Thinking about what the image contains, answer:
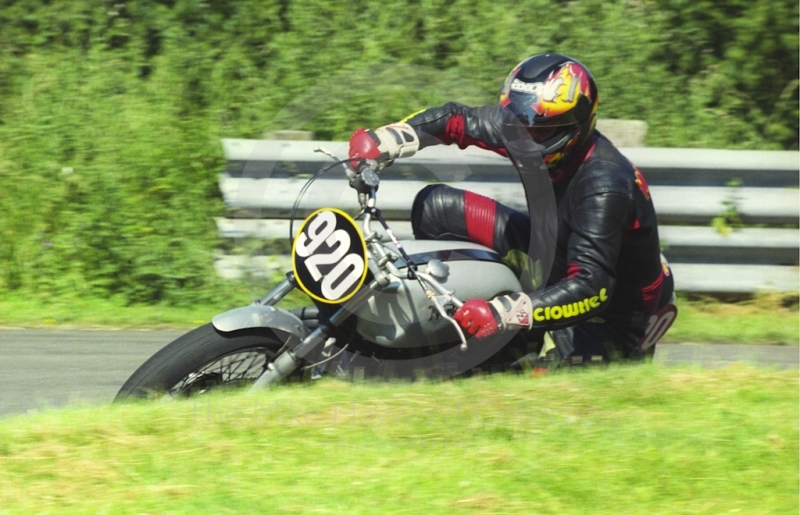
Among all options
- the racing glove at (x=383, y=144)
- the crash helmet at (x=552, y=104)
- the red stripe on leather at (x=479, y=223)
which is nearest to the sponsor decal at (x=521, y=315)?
the red stripe on leather at (x=479, y=223)

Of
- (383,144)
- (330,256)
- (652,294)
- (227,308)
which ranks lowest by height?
(227,308)

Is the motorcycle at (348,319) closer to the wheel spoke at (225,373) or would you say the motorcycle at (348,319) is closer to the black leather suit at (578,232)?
the wheel spoke at (225,373)

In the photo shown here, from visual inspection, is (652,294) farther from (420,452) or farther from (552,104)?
(420,452)

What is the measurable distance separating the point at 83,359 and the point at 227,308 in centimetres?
117

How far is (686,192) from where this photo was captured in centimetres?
625

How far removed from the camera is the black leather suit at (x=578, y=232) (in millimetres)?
3799

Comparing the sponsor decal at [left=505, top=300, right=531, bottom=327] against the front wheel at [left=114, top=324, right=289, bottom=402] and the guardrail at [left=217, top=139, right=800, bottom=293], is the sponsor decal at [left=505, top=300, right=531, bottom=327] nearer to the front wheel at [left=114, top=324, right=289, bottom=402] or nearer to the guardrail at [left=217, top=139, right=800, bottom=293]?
the front wheel at [left=114, top=324, right=289, bottom=402]

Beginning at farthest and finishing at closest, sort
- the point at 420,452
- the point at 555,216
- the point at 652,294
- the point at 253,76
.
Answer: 1. the point at 253,76
2. the point at 652,294
3. the point at 555,216
4. the point at 420,452

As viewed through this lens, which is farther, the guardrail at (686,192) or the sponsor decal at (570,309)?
the guardrail at (686,192)

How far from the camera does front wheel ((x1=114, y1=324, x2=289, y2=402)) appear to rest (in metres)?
3.60

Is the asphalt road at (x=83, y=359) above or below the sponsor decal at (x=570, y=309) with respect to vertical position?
below

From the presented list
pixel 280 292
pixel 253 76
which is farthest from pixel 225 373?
pixel 253 76

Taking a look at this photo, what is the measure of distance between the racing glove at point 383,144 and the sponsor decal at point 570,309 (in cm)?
83

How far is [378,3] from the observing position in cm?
789
